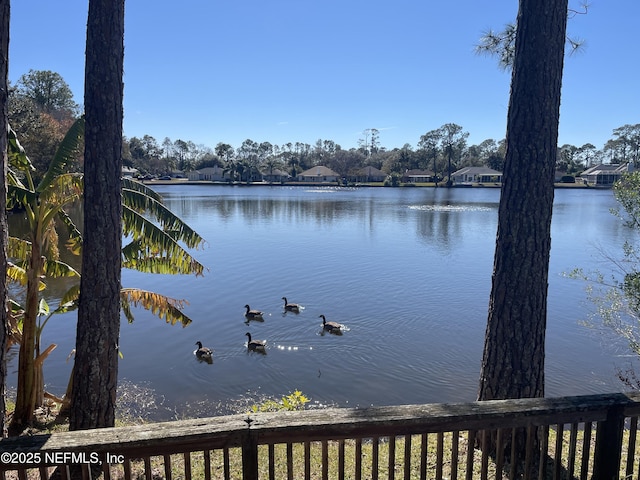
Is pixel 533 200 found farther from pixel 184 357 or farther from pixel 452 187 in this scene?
pixel 452 187

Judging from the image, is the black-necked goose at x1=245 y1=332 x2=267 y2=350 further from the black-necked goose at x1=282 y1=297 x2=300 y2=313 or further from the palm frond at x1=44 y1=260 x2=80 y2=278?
the palm frond at x1=44 y1=260 x2=80 y2=278

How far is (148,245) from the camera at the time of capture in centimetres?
694

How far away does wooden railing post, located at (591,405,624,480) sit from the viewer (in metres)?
2.90

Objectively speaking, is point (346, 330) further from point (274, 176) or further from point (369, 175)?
point (274, 176)

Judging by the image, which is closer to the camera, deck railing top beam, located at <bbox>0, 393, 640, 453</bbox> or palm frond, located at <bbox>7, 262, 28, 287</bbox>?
deck railing top beam, located at <bbox>0, 393, 640, 453</bbox>

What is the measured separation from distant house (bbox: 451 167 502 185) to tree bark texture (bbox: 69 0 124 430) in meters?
97.9

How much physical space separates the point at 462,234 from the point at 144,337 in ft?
71.2

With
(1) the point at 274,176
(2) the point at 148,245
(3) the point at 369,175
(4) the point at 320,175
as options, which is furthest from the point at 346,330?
(1) the point at 274,176

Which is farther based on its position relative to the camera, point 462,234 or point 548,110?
point 462,234

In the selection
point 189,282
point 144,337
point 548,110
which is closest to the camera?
point 548,110

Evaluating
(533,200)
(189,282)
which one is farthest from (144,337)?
(533,200)

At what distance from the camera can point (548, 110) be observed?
4.41 m

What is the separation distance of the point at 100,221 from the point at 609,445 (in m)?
4.55

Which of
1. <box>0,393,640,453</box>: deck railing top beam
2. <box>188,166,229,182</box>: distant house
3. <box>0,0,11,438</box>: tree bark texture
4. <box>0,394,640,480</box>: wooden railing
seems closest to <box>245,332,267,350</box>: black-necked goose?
<box>0,0,11,438</box>: tree bark texture
